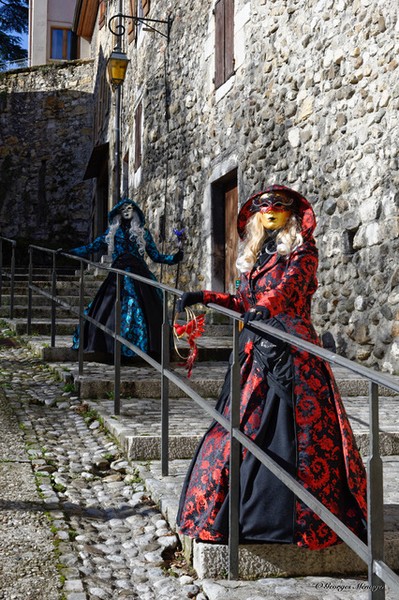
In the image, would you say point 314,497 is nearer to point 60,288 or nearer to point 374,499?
point 374,499

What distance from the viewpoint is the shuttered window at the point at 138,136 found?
1345 cm

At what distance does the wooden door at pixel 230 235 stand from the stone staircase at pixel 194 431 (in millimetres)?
2154

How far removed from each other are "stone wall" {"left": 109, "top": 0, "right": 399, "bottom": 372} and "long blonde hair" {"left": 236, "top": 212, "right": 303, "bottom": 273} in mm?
3069

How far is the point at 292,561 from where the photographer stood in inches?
96.9

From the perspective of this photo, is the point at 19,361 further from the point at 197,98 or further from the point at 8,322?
the point at 197,98

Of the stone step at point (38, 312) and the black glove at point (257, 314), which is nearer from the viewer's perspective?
the black glove at point (257, 314)

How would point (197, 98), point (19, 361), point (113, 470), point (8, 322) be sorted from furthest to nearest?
1. point (197, 98)
2. point (8, 322)
3. point (19, 361)
4. point (113, 470)

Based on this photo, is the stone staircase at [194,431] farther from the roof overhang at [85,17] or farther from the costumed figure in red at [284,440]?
the roof overhang at [85,17]

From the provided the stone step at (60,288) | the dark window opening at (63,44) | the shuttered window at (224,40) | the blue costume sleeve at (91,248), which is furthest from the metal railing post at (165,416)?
the dark window opening at (63,44)

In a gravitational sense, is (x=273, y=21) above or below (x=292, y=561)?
above

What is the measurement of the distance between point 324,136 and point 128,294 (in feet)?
7.64

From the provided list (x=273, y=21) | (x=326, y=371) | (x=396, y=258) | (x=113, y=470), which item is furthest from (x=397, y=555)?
(x=273, y=21)

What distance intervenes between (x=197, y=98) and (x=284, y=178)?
3268 mm

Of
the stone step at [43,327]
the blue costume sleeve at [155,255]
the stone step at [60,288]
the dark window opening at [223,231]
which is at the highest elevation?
the dark window opening at [223,231]
